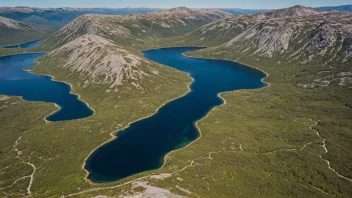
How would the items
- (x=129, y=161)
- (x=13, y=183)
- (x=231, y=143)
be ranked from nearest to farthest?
(x=13, y=183)
(x=129, y=161)
(x=231, y=143)

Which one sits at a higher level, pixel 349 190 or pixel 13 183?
pixel 349 190

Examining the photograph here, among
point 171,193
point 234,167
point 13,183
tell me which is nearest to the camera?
point 171,193

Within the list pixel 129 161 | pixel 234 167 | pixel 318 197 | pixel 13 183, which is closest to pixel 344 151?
pixel 318 197

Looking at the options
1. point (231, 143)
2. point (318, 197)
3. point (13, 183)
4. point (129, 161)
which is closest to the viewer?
point (318, 197)

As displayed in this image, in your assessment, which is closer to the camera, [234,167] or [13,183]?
[13,183]

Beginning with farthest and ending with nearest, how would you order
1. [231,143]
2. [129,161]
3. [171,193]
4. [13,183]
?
[231,143] → [129,161] → [13,183] → [171,193]

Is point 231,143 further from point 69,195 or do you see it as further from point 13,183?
point 13,183

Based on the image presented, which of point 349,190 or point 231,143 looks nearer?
point 349,190

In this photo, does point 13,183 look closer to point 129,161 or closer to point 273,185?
point 129,161

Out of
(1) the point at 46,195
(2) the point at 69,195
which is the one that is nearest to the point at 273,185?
(2) the point at 69,195
